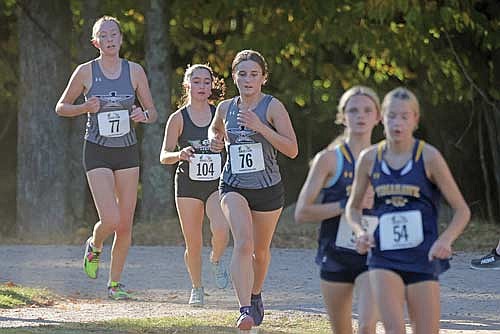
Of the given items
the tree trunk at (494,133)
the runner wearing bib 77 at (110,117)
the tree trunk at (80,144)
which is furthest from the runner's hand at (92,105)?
the tree trunk at (494,133)

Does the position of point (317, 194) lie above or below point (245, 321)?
above

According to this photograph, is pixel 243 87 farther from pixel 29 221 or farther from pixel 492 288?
pixel 29 221

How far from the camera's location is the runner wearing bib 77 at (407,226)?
20.6ft

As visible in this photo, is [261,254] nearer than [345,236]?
No

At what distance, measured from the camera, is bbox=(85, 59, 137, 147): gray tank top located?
34.0 feet

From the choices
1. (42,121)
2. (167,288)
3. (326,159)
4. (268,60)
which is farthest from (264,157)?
(268,60)

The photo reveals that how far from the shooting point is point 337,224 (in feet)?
22.5

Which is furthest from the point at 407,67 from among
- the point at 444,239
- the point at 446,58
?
the point at 444,239

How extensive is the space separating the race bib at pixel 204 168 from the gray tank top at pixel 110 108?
590 mm

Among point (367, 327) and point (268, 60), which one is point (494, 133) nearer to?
point (268, 60)

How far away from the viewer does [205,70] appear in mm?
10281

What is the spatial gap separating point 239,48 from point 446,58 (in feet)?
10.4

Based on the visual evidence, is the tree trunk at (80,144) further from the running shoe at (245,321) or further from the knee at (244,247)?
the running shoe at (245,321)

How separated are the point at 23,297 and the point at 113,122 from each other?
176cm
